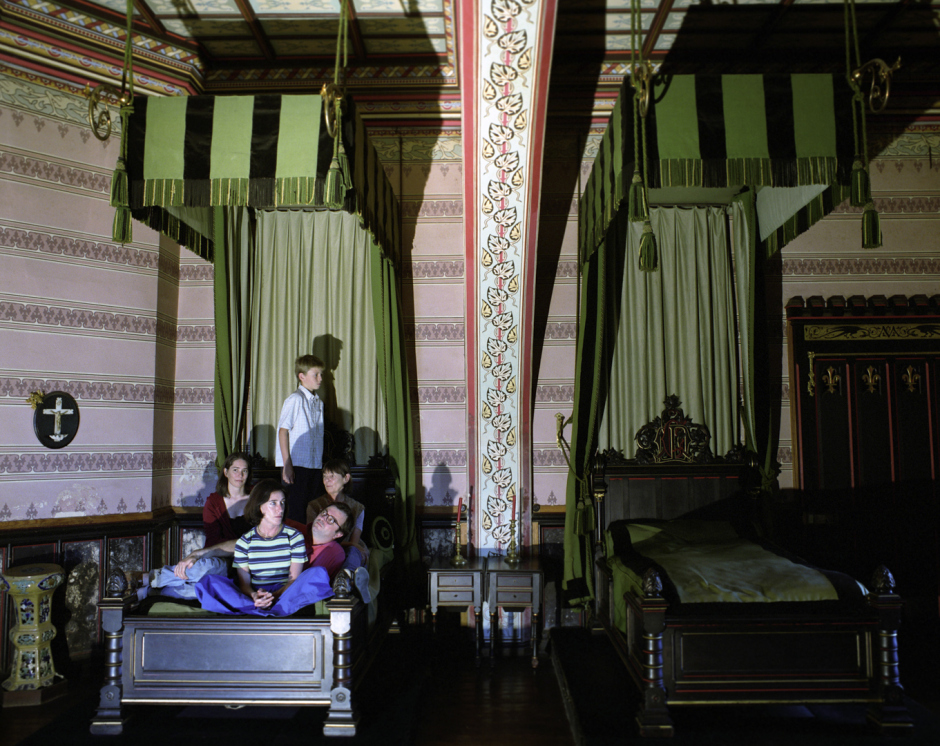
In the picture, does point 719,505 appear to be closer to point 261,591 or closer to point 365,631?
point 365,631

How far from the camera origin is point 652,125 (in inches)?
141

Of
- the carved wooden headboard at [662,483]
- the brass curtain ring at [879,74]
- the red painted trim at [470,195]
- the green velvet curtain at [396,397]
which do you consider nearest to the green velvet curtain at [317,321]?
the green velvet curtain at [396,397]

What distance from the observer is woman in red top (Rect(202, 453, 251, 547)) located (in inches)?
173

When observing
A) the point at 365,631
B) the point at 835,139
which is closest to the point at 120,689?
the point at 365,631

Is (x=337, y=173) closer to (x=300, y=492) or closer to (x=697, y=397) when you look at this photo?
(x=300, y=492)

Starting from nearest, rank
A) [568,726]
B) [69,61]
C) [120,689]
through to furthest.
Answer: [120,689] → [568,726] → [69,61]

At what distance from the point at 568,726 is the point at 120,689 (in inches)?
96.2

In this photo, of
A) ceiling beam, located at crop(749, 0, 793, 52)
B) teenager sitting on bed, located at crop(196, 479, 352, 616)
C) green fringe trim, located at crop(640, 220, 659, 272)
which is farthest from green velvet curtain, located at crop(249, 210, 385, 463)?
ceiling beam, located at crop(749, 0, 793, 52)

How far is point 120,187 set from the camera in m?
3.59

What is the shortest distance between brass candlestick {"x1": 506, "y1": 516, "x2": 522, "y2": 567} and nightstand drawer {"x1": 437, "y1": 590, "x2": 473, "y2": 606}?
15.9 inches

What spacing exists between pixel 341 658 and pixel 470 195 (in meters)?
3.07

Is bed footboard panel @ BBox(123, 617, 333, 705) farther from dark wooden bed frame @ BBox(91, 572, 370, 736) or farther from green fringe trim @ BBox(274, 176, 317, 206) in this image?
green fringe trim @ BBox(274, 176, 317, 206)

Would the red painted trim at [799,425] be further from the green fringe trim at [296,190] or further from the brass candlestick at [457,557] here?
the green fringe trim at [296,190]

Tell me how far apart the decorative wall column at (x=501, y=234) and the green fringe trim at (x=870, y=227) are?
1922 mm
